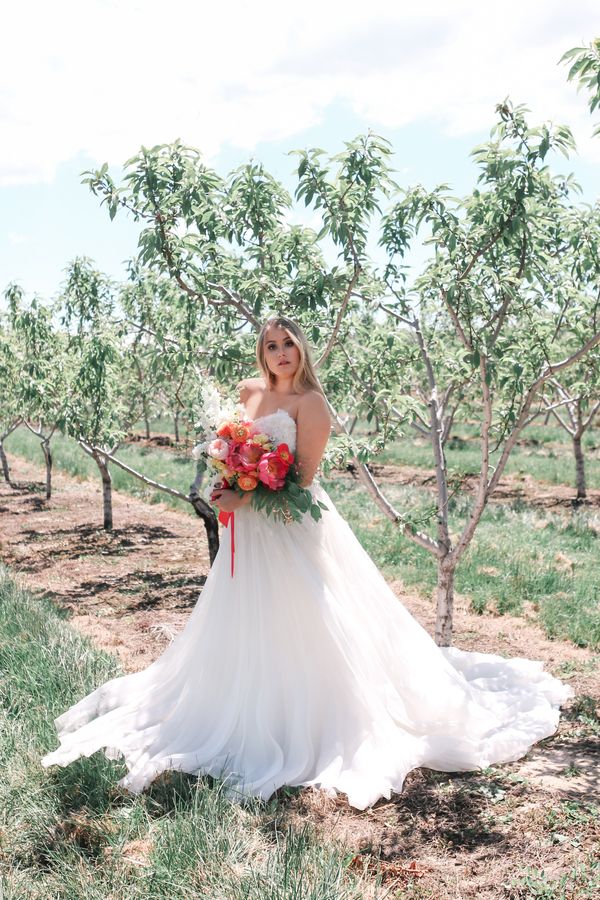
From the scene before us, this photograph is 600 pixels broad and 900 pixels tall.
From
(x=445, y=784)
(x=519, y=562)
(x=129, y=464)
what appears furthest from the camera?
(x=129, y=464)

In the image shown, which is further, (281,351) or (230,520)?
(230,520)

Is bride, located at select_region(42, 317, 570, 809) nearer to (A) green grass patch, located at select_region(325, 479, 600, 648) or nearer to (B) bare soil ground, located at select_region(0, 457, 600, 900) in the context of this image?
(B) bare soil ground, located at select_region(0, 457, 600, 900)

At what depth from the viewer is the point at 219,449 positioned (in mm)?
4379

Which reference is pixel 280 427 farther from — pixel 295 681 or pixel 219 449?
pixel 295 681

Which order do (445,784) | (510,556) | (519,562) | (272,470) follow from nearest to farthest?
(445,784), (272,470), (519,562), (510,556)

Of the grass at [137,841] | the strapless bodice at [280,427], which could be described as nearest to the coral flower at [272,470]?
the strapless bodice at [280,427]

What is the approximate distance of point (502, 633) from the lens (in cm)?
707

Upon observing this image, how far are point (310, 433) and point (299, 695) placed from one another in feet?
4.90

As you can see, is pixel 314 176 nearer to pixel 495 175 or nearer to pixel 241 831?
pixel 495 175

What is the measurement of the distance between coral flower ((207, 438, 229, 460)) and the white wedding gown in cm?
27

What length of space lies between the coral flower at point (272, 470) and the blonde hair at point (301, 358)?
1.63 feet

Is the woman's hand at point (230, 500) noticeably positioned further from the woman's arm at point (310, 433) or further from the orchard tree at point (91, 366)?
the orchard tree at point (91, 366)

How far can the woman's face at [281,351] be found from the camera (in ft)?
14.6

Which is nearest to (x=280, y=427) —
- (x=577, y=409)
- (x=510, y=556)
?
(x=510, y=556)
